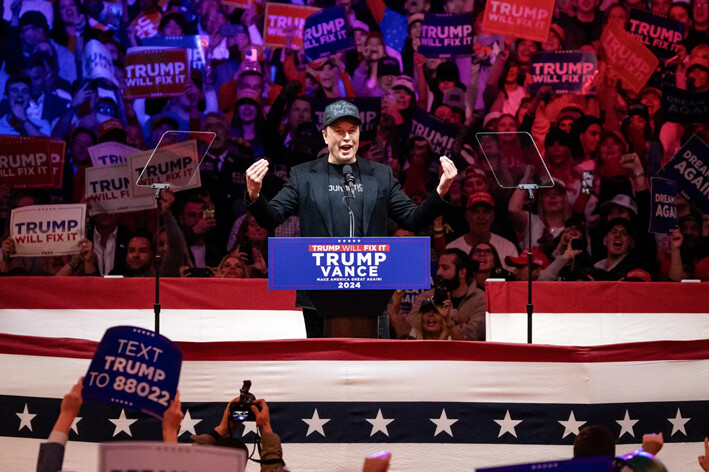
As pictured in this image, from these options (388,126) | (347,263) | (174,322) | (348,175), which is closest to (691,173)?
A: (388,126)

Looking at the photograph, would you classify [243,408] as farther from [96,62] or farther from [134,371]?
[96,62]

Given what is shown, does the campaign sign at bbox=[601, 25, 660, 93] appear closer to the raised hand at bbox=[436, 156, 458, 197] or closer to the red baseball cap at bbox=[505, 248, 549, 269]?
the red baseball cap at bbox=[505, 248, 549, 269]

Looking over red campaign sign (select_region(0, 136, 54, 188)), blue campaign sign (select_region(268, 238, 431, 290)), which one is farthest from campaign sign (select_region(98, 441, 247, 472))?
red campaign sign (select_region(0, 136, 54, 188))

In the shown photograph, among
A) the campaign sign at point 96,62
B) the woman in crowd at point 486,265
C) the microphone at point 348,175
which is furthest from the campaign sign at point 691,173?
the campaign sign at point 96,62

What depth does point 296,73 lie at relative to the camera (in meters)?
7.84

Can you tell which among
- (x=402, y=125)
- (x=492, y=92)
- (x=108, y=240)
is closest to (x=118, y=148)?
(x=108, y=240)

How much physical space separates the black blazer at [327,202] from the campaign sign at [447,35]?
154 inches

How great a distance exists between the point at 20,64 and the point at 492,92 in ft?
14.3

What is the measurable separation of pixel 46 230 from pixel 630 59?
529 cm

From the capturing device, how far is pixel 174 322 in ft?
20.5

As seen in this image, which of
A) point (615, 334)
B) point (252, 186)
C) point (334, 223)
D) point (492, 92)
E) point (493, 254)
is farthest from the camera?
point (492, 92)

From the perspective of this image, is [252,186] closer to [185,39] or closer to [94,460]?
[94,460]

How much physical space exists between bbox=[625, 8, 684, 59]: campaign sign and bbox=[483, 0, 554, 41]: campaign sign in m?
0.77

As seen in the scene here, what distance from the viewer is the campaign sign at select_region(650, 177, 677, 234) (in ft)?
23.5
